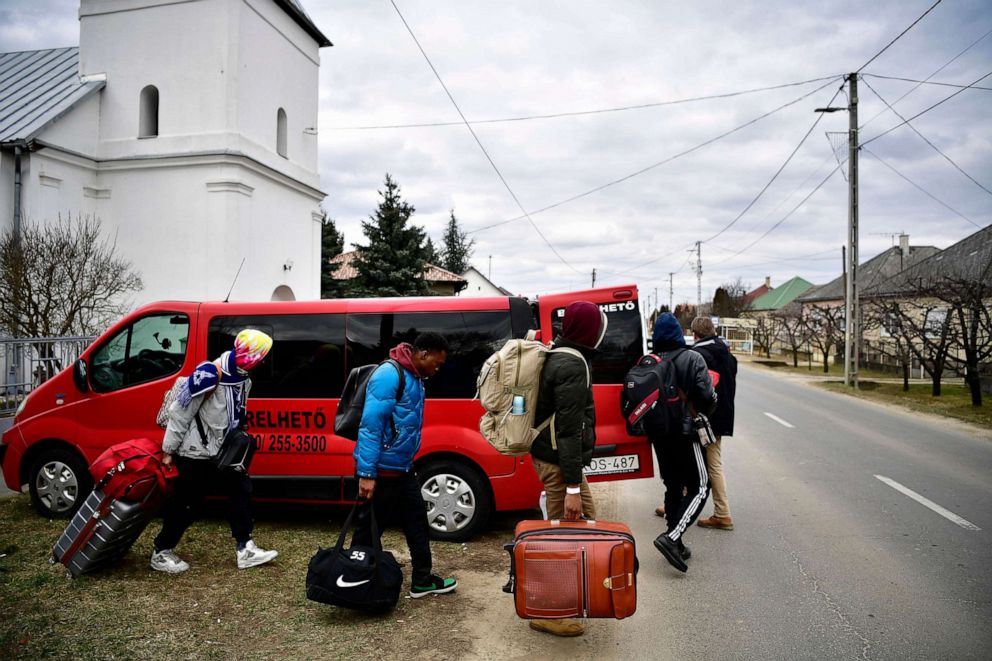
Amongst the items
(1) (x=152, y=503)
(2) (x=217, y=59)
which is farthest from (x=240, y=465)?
(2) (x=217, y=59)

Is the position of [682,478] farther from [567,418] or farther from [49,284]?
[49,284]

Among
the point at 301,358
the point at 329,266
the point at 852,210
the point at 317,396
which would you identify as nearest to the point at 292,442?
the point at 317,396

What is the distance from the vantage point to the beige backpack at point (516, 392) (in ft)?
13.3

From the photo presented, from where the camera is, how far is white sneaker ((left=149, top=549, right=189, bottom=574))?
4.92 meters

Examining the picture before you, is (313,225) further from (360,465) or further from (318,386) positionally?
(360,465)

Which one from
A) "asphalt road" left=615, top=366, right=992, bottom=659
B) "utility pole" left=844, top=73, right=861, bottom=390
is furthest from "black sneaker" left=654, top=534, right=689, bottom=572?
"utility pole" left=844, top=73, right=861, bottom=390

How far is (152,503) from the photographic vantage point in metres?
4.80

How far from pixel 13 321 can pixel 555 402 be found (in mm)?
12443

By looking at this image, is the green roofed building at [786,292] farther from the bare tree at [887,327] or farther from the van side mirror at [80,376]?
the van side mirror at [80,376]

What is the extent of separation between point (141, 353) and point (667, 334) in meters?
4.74

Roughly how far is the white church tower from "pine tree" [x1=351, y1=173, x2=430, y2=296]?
17.0 m

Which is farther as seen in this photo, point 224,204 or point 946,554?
point 224,204

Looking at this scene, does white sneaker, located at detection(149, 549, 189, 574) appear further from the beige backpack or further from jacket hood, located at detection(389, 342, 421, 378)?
the beige backpack

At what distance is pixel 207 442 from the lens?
4.80 meters
